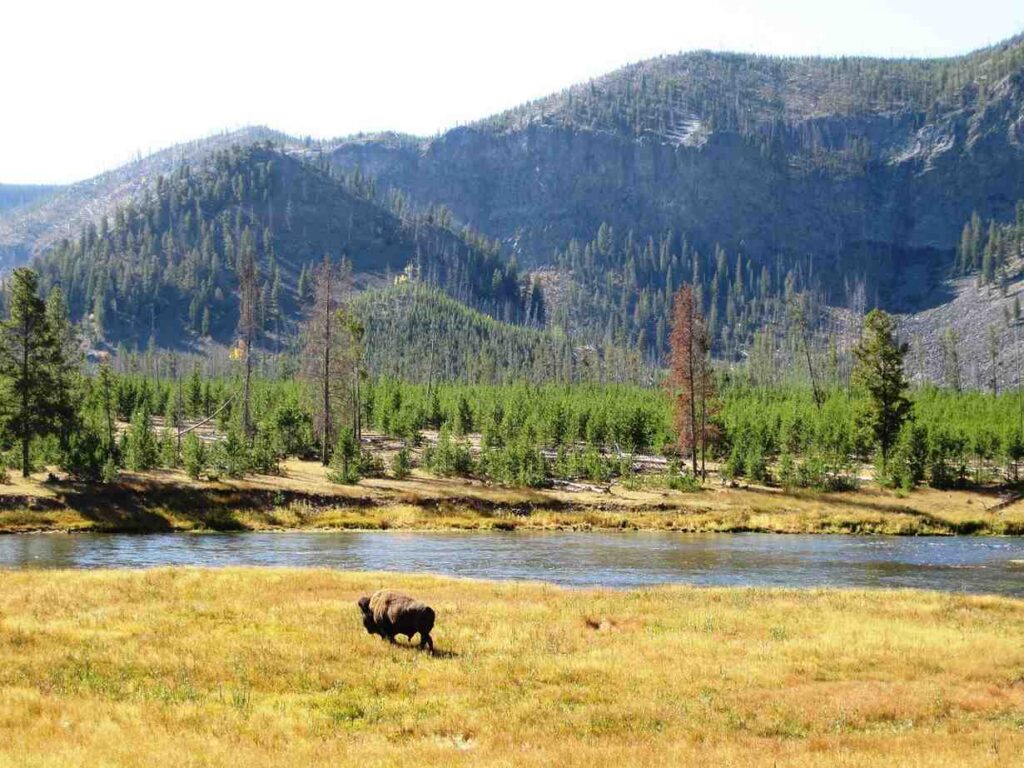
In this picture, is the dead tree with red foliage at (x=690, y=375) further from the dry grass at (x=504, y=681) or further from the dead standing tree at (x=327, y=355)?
the dry grass at (x=504, y=681)

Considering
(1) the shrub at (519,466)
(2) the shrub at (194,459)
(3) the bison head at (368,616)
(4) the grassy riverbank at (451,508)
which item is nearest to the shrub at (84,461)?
(4) the grassy riverbank at (451,508)

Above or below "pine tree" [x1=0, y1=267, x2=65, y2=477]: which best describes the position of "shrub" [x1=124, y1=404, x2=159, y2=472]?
below

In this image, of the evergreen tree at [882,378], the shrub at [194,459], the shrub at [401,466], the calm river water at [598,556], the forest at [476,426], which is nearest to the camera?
the calm river water at [598,556]

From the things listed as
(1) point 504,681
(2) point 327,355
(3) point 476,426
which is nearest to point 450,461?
(2) point 327,355

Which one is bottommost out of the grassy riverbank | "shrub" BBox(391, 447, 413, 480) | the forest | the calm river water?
the calm river water

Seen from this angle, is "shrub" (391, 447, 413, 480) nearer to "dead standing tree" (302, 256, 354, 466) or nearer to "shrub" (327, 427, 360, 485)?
"shrub" (327, 427, 360, 485)

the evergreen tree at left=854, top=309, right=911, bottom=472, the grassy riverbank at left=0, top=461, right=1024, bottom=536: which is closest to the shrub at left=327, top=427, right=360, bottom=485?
the grassy riverbank at left=0, top=461, right=1024, bottom=536

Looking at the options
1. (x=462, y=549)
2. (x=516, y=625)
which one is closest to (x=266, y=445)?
(x=462, y=549)

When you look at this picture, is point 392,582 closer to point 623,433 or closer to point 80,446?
point 80,446

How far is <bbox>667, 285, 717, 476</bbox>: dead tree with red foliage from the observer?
83.2 m

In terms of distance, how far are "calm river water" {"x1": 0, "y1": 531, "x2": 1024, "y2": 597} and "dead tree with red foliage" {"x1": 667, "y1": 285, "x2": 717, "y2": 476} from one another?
2126 cm

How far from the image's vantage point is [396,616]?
24328 mm

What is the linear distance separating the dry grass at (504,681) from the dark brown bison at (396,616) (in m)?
0.58

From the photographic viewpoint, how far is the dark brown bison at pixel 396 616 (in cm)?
2416
